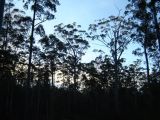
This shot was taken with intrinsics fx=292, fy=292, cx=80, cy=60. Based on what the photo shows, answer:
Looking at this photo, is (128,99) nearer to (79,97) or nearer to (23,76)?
(79,97)

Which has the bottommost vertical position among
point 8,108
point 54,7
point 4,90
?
point 8,108

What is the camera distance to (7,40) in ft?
106

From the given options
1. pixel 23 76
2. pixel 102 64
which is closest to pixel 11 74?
pixel 23 76

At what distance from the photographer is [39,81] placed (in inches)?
1845

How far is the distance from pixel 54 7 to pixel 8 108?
54.6 feet

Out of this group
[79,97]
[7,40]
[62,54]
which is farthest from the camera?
[79,97]

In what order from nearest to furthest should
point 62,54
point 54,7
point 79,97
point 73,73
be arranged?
point 54,7 → point 62,54 → point 73,73 → point 79,97

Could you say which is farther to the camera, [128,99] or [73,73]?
[128,99]

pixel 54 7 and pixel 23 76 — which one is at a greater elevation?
pixel 54 7

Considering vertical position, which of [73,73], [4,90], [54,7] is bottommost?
[4,90]

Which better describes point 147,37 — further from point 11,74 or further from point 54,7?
point 11,74

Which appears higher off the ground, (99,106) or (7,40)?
(7,40)

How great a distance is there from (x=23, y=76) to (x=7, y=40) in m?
8.04

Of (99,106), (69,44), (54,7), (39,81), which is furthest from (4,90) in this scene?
(99,106)
